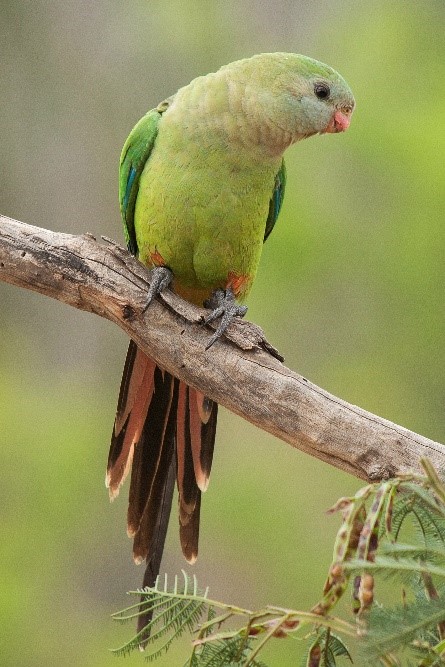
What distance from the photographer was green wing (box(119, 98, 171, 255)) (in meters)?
2.66

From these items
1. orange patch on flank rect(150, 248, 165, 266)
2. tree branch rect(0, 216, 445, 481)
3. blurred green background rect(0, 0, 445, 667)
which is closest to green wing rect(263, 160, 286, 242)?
orange patch on flank rect(150, 248, 165, 266)

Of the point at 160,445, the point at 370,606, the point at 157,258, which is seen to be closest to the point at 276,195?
the point at 157,258

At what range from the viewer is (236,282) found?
2.69 metres

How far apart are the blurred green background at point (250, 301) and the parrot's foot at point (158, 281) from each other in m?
2.90

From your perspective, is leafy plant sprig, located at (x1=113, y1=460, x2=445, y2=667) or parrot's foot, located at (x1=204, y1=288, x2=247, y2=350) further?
parrot's foot, located at (x1=204, y1=288, x2=247, y2=350)

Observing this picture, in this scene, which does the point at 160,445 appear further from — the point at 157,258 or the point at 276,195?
the point at 276,195

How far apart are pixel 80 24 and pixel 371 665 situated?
5.47 metres

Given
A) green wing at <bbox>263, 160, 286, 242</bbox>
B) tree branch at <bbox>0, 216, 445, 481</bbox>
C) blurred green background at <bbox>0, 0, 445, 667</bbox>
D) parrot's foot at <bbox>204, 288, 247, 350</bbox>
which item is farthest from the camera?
blurred green background at <bbox>0, 0, 445, 667</bbox>

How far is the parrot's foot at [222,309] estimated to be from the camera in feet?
7.62

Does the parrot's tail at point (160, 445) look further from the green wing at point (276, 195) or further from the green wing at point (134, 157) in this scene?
the green wing at point (276, 195)

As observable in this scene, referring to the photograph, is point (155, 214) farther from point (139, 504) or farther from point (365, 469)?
point (365, 469)

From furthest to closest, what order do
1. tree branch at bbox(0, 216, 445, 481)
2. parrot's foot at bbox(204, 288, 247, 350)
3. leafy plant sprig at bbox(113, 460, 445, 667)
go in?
parrot's foot at bbox(204, 288, 247, 350), tree branch at bbox(0, 216, 445, 481), leafy plant sprig at bbox(113, 460, 445, 667)

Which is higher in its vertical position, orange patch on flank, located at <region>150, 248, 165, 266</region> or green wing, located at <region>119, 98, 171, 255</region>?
green wing, located at <region>119, 98, 171, 255</region>

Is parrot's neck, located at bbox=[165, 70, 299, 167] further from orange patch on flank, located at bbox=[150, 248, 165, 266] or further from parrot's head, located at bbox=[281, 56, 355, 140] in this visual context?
orange patch on flank, located at bbox=[150, 248, 165, 266]
